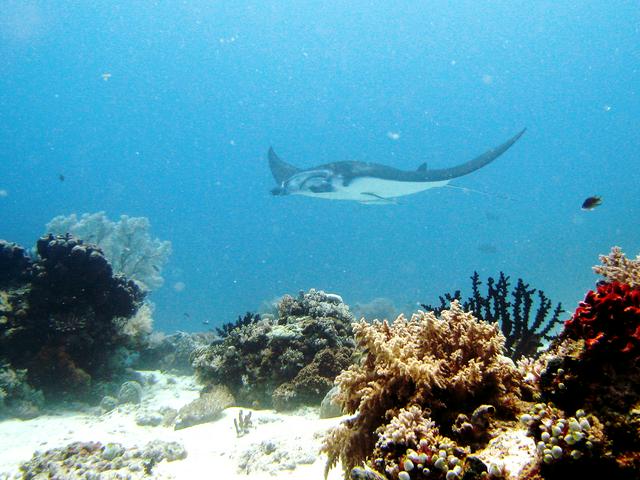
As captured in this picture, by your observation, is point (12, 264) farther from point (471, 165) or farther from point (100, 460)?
point (471, 165)

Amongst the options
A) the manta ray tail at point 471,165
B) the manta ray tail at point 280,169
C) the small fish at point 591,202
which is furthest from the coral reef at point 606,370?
the manta ray tail at point 280,169

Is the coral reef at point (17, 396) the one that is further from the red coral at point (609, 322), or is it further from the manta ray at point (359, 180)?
the red coral at point (609, 322)

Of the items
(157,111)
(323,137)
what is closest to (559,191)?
(323,137)

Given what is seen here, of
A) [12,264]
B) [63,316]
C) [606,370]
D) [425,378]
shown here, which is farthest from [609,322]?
[12,264]

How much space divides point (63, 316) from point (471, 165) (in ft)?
38.2

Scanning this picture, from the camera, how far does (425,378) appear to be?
7.38ft

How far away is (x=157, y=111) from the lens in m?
131

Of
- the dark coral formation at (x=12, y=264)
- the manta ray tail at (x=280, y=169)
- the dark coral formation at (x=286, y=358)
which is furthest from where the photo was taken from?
the manta ray tail at (x=280, y=169)

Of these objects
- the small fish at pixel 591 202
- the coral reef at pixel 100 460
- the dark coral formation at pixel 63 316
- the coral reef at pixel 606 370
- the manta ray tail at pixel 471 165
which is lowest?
the coral reef at pixel 100 460

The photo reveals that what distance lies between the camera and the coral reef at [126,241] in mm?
16641

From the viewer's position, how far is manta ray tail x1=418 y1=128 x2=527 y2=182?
11258 mm

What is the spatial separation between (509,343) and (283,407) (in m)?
3.56

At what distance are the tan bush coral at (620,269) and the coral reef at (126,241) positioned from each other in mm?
16684

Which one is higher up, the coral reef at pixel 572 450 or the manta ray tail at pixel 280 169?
the manta ray tail at pixel 280 169
